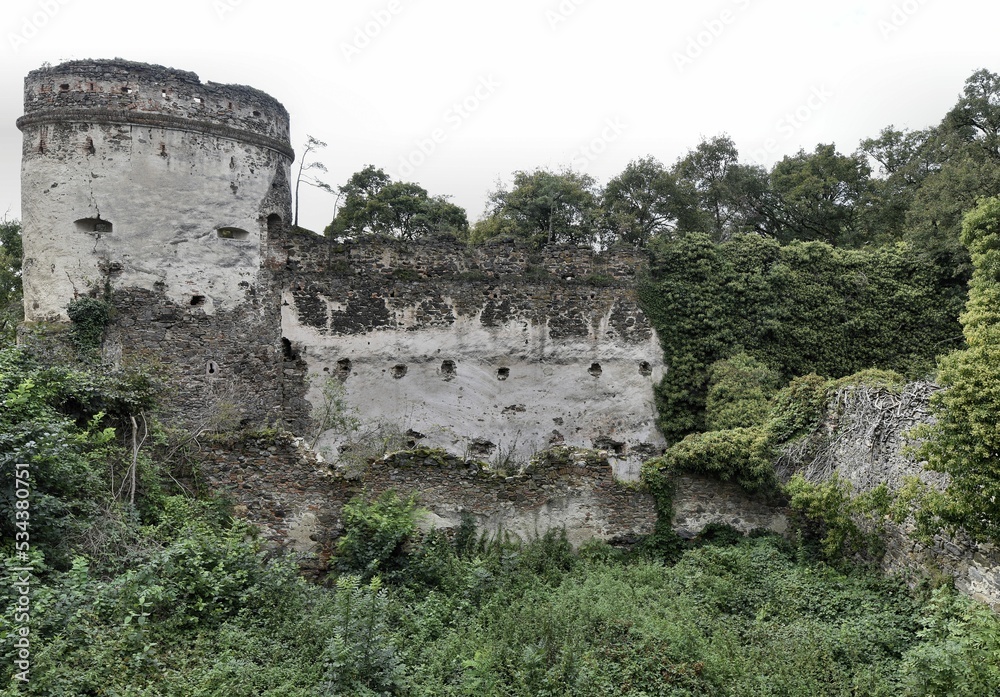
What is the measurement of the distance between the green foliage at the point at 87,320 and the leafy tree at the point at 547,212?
1281cm

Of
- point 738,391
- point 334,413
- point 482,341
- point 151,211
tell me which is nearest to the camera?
point 151,211

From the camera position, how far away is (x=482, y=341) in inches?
592

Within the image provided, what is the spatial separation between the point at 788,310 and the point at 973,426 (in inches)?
310

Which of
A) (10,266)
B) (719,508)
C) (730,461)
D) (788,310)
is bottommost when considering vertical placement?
(719,508)

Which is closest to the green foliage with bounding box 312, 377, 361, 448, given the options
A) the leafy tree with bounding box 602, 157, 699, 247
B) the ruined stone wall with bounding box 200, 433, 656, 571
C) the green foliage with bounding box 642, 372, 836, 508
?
the ruined stone wall with bounding box 200, 433, 656, 571

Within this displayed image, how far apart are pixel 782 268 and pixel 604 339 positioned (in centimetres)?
385

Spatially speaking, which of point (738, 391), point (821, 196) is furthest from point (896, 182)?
point (738, 391)

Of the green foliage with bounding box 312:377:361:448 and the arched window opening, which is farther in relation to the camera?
the green foliage with bounding box 312:377:361:448

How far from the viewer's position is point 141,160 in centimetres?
1331

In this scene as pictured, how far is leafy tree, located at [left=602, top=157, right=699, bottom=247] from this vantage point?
23.7 m

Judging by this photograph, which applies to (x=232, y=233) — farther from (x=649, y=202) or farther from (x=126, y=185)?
(x=649, y=202)

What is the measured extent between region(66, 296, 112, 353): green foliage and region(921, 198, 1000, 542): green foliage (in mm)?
12345

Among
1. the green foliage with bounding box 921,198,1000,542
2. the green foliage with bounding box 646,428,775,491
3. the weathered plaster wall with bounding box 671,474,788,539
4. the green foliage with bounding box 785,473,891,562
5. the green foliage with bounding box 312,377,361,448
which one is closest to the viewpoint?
the green foliage with bounding box 921,198,1000,542

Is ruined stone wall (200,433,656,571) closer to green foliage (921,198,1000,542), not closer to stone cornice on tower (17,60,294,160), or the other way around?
green foliage (921,198,1000,542)
